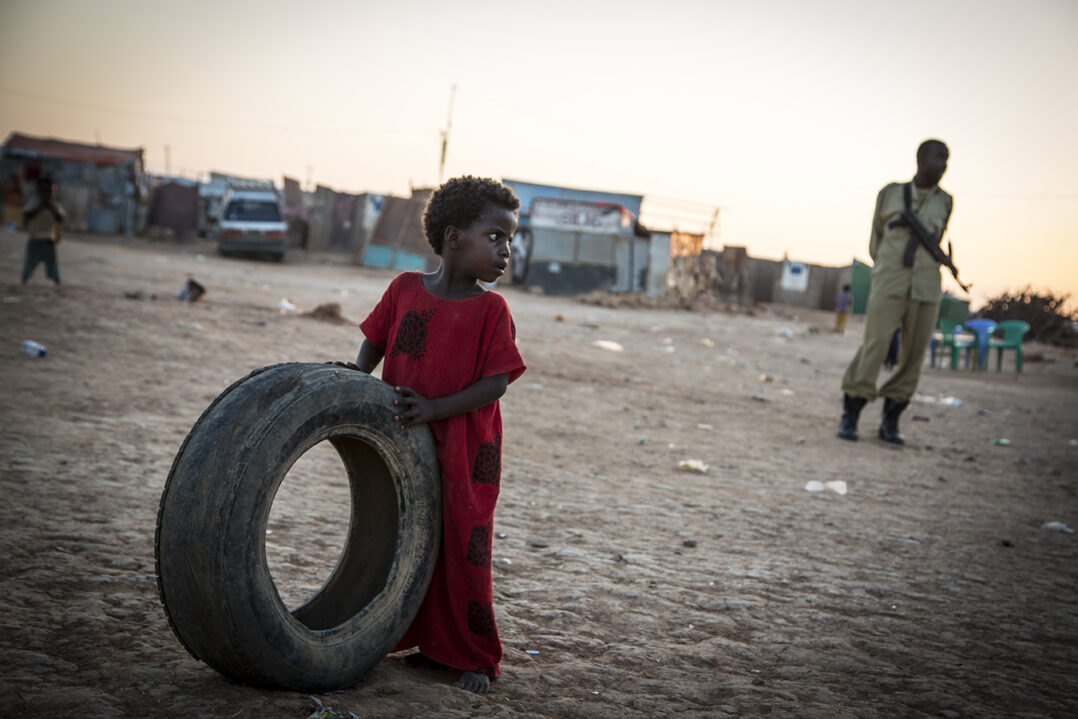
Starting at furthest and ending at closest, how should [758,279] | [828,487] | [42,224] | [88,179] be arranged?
[758,279], [88,179], [42,224], [828,487]

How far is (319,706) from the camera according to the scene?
5.88 ft

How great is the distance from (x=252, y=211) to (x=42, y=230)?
1487cm

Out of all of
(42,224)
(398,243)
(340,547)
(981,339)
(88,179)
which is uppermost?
(88,179)

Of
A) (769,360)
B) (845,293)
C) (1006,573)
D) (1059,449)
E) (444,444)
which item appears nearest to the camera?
(444,444)

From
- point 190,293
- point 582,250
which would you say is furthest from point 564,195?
point 190,293

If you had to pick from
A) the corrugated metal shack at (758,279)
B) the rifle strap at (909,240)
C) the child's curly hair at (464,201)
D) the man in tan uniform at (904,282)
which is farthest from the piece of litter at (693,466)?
the corrugated metal shack at (758,279)

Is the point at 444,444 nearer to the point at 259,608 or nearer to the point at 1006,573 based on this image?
the point at 259,608

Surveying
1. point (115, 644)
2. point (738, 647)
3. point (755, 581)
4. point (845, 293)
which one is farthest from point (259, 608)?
point (845, 293)

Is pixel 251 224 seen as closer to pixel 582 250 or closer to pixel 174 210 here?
pixel 174 210

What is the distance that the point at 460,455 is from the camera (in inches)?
85.4

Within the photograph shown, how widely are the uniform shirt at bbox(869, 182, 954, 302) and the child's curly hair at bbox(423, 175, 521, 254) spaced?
16.3 feet

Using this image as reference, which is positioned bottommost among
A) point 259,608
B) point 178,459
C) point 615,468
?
point 615,468

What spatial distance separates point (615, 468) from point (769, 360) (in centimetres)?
870

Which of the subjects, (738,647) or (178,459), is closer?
(178,459)
